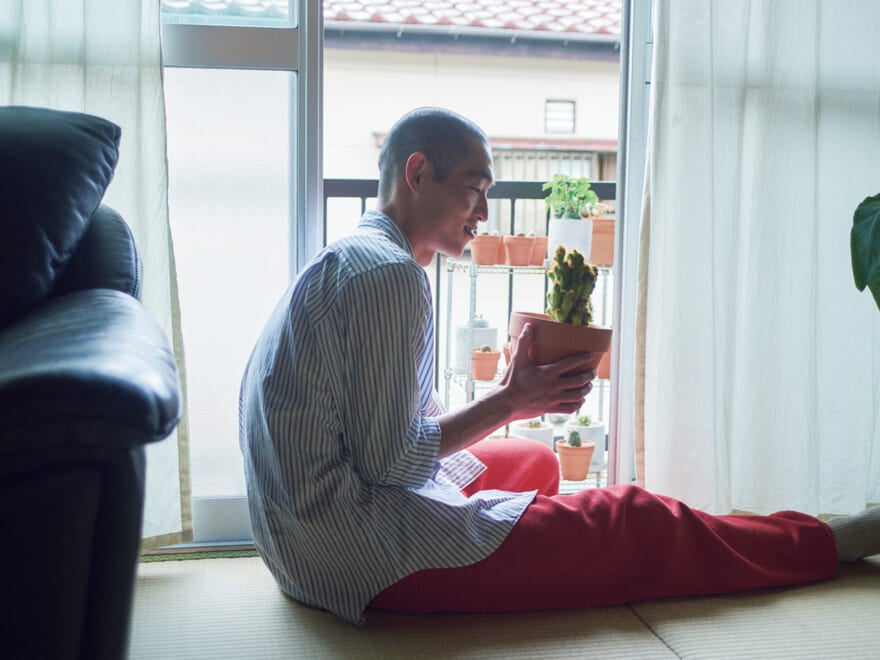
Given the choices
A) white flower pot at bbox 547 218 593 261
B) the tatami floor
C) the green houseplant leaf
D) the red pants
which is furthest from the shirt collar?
the green houseplant leaf

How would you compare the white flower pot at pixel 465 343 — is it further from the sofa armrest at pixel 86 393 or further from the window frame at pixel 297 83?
the sofa armrest at pixel 86 393

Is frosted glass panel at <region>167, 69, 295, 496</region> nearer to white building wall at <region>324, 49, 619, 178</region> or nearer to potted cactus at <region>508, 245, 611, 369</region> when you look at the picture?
potted cactus at <region>508, 245, 611, 369</region>

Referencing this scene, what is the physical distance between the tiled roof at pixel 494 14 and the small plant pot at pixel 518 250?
2.88ft

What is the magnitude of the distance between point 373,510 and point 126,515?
80 centimetres

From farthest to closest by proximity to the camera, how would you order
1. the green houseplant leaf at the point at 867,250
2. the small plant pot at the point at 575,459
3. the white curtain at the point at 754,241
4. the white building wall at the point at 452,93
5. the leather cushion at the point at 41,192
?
the white building wall at the point at 452,93 < the small plant pot at the point at 575,459 < the white curtain at the point at 754,241 < the green houseplant leaf at the point at 867,250 < the leather cushion at the point at 41,192

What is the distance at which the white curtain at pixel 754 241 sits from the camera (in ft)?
7.25

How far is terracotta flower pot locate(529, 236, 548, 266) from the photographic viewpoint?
2.71 m

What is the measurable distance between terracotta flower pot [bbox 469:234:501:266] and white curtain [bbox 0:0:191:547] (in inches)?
40.7

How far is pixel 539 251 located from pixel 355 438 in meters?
1.39

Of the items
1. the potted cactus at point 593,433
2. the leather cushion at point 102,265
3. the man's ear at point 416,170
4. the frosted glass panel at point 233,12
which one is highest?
the frosted glass panel at point 233,12

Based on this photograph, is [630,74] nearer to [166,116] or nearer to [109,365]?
[166,116]

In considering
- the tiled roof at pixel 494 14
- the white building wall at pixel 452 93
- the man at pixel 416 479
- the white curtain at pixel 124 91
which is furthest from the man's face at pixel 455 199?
the white building wall at pixel 452 93

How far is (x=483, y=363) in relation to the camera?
2775 mm

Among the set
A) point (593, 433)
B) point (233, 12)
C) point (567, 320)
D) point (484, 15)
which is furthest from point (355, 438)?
point (484, 15)
